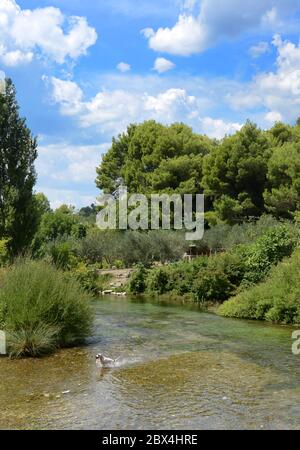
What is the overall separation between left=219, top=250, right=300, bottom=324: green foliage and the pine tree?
35.9ft

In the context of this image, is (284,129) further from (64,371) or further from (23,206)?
(64,371)

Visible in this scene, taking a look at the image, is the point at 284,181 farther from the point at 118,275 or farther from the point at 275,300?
the point at 275,300

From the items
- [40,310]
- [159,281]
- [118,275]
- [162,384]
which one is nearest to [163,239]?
[118,275]

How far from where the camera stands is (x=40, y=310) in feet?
28.5

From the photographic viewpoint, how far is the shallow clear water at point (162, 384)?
544 centimetres

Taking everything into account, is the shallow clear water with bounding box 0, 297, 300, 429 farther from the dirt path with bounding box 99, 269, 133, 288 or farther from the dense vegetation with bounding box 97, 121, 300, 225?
the dense vegetation with bounding box 97, 121, 300, 225

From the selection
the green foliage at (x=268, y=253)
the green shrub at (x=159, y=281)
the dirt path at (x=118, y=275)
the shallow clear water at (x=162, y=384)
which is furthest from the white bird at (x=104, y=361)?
the dirt path at (x=118, y=275)

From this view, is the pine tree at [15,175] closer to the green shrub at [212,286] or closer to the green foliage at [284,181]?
the green shrub at [212,286]

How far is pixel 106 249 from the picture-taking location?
2764 cm

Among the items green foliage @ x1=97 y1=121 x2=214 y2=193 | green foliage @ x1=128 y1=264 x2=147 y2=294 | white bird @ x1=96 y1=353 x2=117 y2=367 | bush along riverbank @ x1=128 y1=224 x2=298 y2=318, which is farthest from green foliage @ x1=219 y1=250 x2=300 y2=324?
green foliage @ x1=97 y1=121 x2=214 y2=193

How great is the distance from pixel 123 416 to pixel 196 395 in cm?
118

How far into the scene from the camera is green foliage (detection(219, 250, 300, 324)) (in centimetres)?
1209

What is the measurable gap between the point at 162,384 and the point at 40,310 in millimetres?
2797

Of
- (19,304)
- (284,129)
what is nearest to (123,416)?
(19,304)
